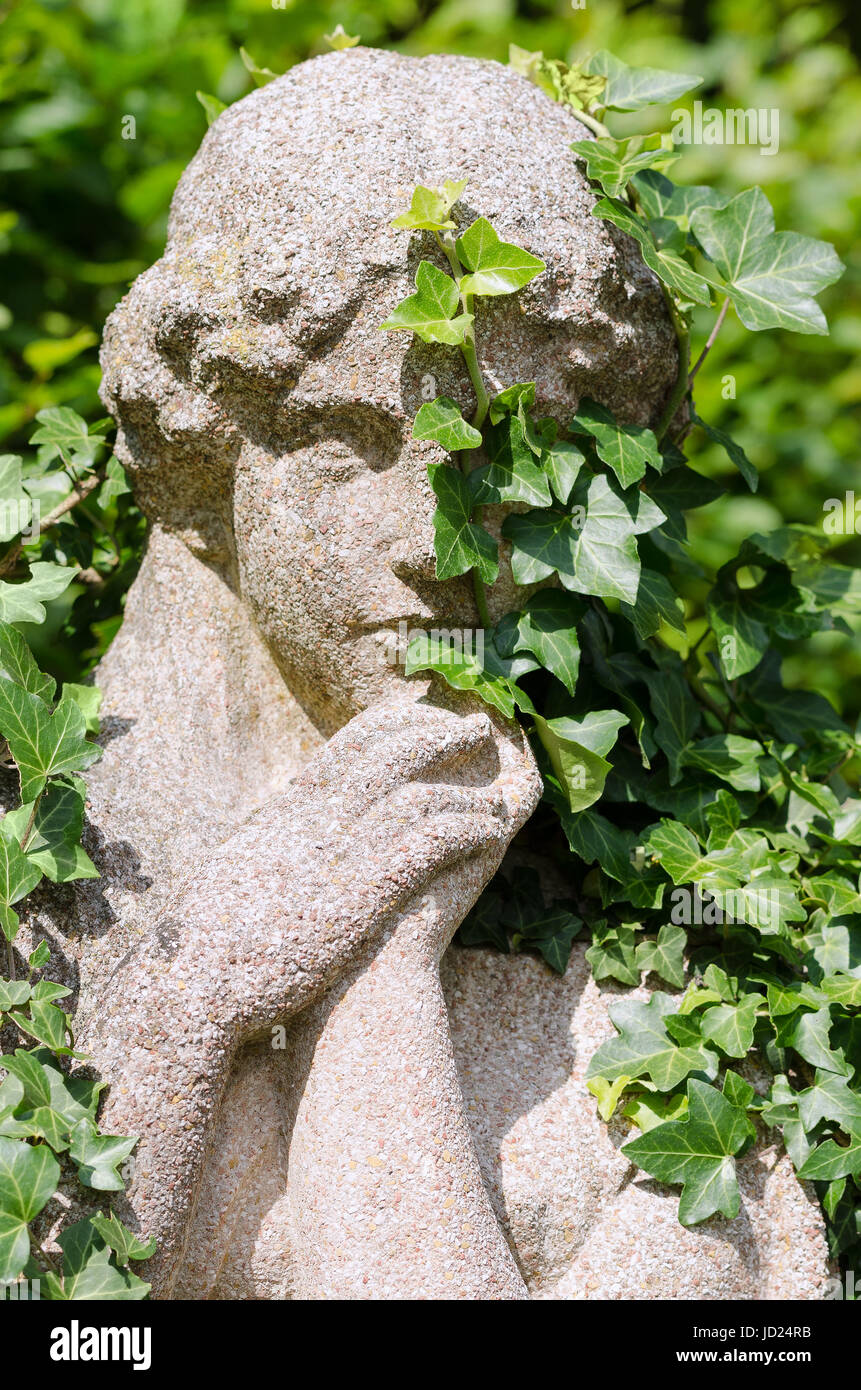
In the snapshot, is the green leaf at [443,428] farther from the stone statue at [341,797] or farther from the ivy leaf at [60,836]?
the ivy leaf at [60,836]

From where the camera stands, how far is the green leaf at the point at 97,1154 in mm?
1062

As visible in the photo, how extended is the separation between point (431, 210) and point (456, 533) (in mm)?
293

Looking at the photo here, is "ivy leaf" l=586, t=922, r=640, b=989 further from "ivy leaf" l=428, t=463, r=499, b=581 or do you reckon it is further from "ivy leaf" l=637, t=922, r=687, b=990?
"ivy leaf" l=428, t=463, r=499, b=581

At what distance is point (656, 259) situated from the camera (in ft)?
4.14

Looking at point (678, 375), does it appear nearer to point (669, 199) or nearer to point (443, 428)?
point (669, 199)

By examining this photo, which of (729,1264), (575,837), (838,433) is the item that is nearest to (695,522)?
(838,433)

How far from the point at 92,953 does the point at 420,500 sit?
537 millimetres

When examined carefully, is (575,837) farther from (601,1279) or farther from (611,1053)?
(601,1279)

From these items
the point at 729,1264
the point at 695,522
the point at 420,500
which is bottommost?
the point at 695,522

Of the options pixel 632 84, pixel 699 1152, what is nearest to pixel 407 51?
pixel 632 84

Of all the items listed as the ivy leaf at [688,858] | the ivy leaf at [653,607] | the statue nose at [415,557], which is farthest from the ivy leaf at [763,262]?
the ivy leaf at [688,858]

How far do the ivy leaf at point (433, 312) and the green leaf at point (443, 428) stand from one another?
0.20 feet

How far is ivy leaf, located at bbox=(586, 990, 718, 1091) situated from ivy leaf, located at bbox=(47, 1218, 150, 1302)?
485 mm

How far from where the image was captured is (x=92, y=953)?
121 centimetres
